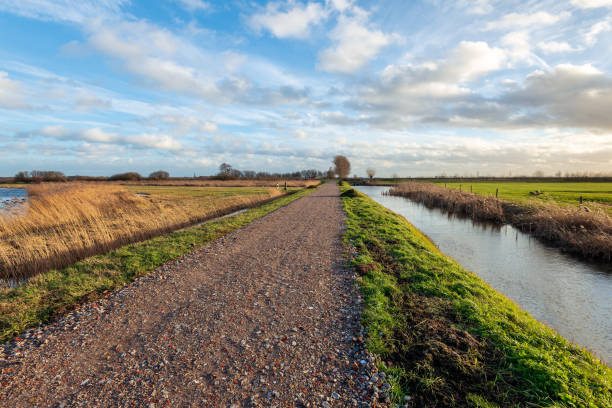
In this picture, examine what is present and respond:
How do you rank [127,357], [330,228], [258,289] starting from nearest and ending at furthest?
1. [127,357]
2. [258,289]
3. [330,228]

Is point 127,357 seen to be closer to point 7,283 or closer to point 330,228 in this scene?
point 7,283

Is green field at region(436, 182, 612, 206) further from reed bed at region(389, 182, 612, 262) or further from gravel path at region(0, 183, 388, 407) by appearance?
gravel path at region(0, 183, 388, 407)

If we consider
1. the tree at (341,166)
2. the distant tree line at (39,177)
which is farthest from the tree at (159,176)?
the tree at (341,166)

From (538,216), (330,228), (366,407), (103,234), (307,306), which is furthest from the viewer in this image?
(538,216)

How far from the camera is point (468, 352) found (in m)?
4.30

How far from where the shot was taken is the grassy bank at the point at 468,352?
3541 mm

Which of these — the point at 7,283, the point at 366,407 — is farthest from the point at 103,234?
the point at 366,407

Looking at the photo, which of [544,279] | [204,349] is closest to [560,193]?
[544,279]

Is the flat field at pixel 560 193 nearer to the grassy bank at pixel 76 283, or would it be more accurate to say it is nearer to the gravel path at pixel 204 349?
the gravel path at pixel 204 349

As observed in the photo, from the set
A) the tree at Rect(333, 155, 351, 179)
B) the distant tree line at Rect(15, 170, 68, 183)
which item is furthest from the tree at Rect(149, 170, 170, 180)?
the tree at Rect(333, 155, 351, 179)

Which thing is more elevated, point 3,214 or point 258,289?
point 3,214

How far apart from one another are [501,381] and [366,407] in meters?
2.03

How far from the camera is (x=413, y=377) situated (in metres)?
3.85

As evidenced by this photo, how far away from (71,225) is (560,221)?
2822 centimetres
